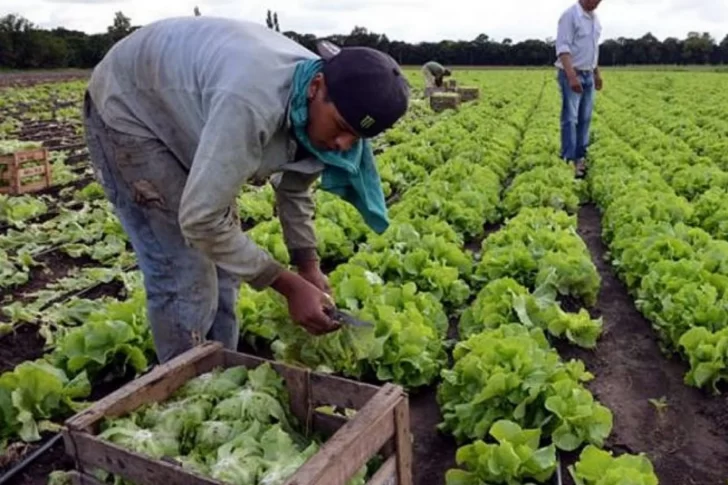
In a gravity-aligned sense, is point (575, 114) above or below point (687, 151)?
above

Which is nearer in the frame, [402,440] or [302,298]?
[402,440]

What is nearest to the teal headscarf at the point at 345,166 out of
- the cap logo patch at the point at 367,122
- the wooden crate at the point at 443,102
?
the cap logo patch at the point at 367,122

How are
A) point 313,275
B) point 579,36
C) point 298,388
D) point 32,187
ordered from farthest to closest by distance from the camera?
1. point 579,36
2. point 32,187
3. point 313,275
4. point 298,388

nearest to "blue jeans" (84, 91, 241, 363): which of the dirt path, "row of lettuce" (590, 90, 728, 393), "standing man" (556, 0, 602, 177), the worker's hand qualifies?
the dirt path

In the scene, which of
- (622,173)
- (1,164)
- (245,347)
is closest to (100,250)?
(245,347)

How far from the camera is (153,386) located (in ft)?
8.85

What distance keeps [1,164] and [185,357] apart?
24.9ft

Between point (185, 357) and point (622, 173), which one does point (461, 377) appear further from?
point (622, 173)

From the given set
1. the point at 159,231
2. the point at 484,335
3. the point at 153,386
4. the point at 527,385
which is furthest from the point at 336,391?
the point at 484,335

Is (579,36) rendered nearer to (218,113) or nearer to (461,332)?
(461,332)

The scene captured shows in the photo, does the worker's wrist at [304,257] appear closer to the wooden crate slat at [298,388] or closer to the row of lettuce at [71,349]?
the wooden crate slat at [298,388]

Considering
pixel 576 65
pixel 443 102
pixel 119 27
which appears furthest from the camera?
pixel 119 27

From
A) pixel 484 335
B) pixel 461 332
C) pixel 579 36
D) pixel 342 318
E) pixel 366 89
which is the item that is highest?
pixel 579 36

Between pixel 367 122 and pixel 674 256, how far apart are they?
12.6 ft
